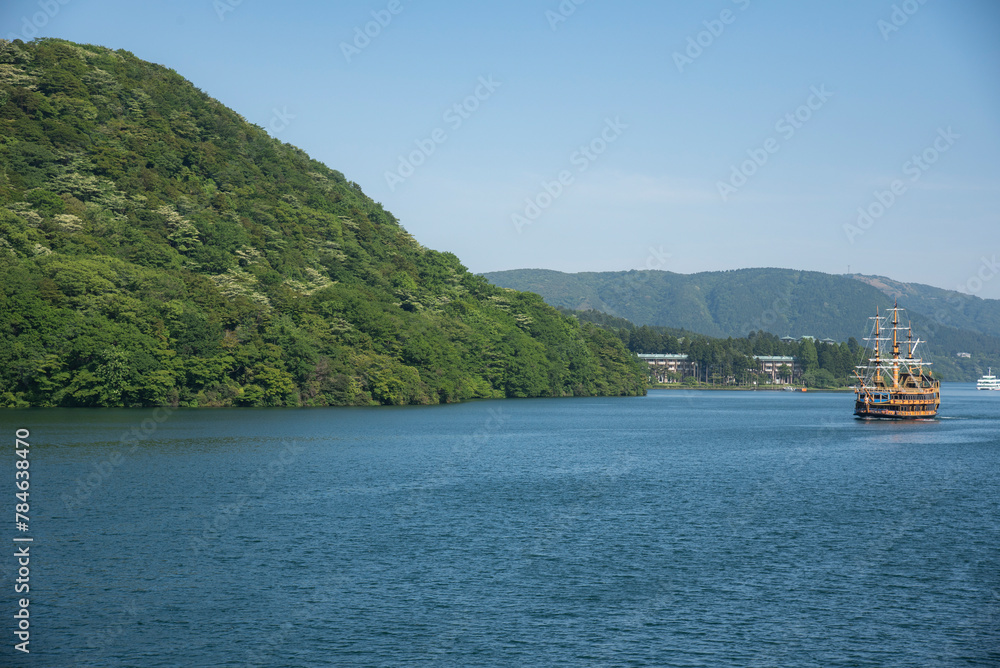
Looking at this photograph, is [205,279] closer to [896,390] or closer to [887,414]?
[887,414]

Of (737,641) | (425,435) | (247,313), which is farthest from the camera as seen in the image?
(247,313)

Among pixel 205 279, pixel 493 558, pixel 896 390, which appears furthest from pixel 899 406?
pixel 205 279

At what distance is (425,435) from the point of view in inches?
2899

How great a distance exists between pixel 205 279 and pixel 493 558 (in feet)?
276

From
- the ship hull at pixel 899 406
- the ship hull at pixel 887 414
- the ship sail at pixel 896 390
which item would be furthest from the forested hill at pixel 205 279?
the ship sail at pixel 896 390

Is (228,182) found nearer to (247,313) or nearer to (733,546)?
(247,313)

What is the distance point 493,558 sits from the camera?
1225 inches

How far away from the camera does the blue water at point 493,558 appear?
22.5 metres

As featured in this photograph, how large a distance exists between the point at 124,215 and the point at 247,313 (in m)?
27.9

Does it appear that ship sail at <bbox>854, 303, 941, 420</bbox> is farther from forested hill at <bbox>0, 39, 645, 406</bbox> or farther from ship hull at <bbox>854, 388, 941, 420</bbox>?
forested hill at <bbox>0, 39, 645, 406</bbox>

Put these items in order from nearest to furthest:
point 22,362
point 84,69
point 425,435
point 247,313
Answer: point 425,435, point 22,362, point 247,313, point 84,69

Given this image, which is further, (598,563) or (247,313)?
(247,313)

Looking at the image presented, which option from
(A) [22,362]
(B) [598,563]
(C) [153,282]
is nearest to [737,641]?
(B) [598,563]

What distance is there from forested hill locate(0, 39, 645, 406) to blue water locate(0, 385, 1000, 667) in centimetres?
2823
